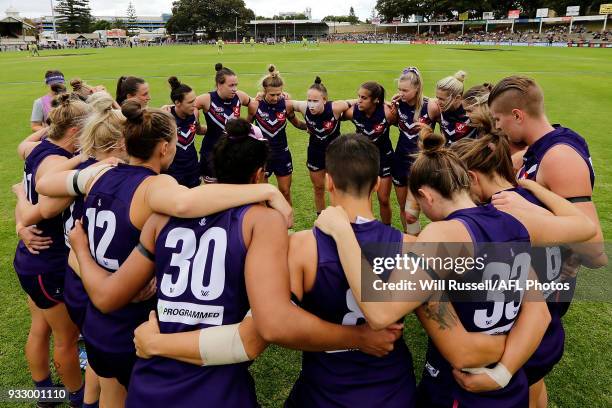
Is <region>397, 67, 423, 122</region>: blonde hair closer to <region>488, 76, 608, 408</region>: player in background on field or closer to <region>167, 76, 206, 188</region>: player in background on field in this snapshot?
<region>488, 76, 608, 408</region>: player in background on field

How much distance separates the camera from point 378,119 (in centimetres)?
655

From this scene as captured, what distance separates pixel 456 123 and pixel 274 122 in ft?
10.2

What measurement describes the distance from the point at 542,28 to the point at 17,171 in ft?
321

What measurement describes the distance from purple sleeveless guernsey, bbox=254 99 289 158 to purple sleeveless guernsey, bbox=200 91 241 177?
0.48 meters

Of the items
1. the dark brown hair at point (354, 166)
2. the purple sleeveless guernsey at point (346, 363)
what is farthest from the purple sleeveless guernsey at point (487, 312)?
the dark brown hair at point (354, 166)

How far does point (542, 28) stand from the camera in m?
82.4

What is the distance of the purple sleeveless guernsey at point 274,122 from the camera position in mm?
7320

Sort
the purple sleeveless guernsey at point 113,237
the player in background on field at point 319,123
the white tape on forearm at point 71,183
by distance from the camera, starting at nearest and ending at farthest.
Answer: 1. the purple sleeveless guernsey at point 113,237
2. the white tape on forearm at point 71,183
3. the player in background on field at point 319,123

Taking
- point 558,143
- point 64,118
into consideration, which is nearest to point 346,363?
point 558,143

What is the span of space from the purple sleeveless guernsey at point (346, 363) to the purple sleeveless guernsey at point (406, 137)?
460 centimetres

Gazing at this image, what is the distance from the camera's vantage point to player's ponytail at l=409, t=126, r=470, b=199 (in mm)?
2182

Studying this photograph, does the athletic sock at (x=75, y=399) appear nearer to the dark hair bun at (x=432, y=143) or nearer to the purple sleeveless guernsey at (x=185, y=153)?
the dark hair bun at (x=432, y=143)

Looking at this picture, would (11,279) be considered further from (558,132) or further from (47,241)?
(558,132)

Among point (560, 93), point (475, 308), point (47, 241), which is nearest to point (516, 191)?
point (475, 308)
